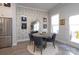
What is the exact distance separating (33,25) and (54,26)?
61cm

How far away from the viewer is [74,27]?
2738 millimetres

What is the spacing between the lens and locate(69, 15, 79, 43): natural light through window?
269cm

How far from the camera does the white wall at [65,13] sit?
2.72 m

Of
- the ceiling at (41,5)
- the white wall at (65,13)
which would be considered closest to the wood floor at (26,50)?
the white wall at (65,13)

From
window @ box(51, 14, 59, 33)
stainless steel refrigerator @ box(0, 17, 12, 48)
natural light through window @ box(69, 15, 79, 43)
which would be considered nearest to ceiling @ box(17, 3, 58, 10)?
window @ box(51, 14, 59, 33)

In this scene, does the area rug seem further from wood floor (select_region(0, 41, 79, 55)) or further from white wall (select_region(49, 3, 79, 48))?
white wall (select_region(49, 3, 79, 48))

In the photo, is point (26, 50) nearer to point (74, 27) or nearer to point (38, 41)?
point (38, 41)

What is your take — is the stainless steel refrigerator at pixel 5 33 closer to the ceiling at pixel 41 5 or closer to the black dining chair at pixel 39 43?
the black dining chair at pixel 39 43

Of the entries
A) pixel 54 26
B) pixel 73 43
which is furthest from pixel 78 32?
pixel 54 26

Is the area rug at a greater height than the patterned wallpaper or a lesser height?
lesser

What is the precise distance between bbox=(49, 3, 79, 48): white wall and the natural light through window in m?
0.09

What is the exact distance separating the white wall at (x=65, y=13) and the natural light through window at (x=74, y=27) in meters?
0.09

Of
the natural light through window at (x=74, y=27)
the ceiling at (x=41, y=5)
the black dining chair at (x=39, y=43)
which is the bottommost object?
the black dining chair at (x=39, y=43)

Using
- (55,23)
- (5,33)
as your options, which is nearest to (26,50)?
(55,23)
